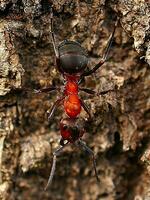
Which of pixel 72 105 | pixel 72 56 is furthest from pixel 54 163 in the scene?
pixel 72 56

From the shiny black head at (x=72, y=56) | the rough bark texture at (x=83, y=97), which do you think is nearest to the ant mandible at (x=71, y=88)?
the shiny black head at (x=72, y=56)

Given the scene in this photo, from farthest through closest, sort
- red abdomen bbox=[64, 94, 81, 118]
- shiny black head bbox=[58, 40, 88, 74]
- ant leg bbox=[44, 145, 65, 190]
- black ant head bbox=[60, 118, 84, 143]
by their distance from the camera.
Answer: red abdomen bbox=[64, 94, 81, 118]
black ant head bbox=[60, 118, 84, 143]
ant leg bbox=[44, 145, 65, 190]
shiny black head bbox=[58, 40, 88, 74]

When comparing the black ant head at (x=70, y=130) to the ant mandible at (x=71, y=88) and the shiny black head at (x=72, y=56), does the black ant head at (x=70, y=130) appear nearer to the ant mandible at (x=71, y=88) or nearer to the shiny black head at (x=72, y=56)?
the ant mandible at (x=71, y=88)

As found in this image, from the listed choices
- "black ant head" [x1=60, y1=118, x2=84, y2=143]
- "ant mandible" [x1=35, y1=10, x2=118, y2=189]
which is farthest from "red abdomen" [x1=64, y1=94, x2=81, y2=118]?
"black ant head" [x1=60, y1=118, x2=84, y2=143]

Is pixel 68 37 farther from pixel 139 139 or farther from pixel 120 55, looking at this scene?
pixel 139 139

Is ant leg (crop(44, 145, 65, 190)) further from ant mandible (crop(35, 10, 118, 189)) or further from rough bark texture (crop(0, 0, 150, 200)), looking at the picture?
rough bark texture (crop(0, 0, 150, 200))

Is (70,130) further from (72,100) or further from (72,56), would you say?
(72,56)

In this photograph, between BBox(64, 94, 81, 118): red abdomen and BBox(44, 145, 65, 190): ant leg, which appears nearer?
BBox(44, 145, 65, 190): ant leg
